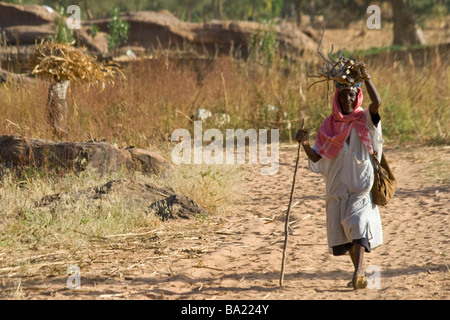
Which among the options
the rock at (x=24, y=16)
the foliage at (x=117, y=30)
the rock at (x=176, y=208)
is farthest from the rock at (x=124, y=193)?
the rock at (x=24, y=16)

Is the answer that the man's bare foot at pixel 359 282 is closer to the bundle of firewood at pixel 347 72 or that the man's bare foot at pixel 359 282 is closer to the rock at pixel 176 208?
the bundle of firewood at pixel 347 72

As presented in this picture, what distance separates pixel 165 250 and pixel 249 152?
12.9ft

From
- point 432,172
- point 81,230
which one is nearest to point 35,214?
point 81,230

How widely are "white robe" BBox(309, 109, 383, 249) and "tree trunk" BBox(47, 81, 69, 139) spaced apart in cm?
411

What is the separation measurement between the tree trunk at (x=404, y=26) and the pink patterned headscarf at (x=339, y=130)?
64.7 ft

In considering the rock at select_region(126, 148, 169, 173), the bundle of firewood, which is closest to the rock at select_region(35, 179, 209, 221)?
the rock at select_region(126, 148, 169, 173)

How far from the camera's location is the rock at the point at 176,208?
5.31 meters

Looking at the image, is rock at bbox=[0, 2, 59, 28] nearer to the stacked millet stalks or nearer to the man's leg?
the stacked millet stalks

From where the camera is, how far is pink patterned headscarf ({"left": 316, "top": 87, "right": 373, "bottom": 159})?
3752 millimetres

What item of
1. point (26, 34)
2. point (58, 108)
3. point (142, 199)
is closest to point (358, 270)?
point (142, 199)

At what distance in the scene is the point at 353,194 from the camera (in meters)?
3.79

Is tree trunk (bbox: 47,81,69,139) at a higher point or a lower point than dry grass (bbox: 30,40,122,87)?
lower

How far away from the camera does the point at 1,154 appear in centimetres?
627

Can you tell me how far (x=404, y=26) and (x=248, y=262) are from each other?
799 inches
